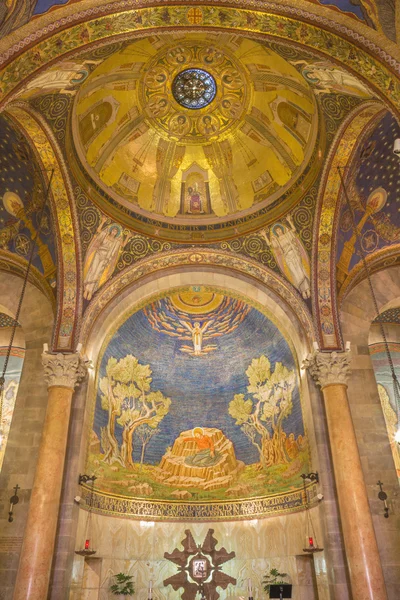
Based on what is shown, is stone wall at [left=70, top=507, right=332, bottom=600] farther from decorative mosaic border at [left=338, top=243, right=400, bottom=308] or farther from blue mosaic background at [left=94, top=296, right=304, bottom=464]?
decorative mosaic border at [left=338, top=243, right=400, bottom=308]

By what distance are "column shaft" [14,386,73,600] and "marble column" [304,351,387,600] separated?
6.42 m

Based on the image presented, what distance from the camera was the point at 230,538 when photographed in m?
13.9

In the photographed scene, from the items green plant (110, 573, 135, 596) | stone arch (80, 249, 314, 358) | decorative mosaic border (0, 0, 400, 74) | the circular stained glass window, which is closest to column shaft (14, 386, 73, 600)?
stone arch (80, 249, 314, 358)

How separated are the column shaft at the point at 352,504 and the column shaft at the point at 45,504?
6.42 meters

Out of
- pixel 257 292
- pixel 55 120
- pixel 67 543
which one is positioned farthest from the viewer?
pixel 257 292

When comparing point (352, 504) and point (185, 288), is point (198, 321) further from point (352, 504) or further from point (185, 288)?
point (352, 504)

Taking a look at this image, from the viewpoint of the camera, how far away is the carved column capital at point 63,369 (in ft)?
39.2

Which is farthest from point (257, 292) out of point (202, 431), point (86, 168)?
point (86, 168)

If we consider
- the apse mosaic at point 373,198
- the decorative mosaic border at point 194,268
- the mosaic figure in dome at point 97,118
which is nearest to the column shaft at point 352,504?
the decorative mosaic border at point 194,268

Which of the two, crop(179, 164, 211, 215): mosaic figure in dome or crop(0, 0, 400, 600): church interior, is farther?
crop(179, 164, 211, 215): mosaic figure in dome

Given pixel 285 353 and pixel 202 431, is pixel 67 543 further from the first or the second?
pixel 285 353

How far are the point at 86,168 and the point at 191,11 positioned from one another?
622 cm

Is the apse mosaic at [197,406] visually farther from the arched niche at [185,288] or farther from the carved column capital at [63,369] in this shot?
the carved column capital at [63,369]

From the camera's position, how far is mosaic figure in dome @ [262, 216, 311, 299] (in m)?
13.7
